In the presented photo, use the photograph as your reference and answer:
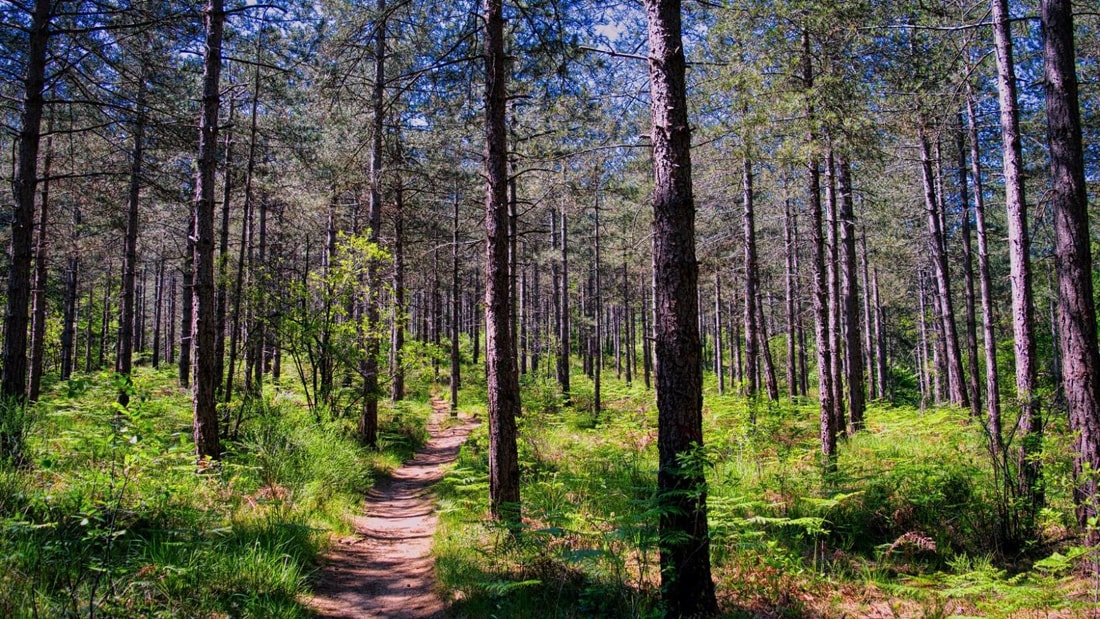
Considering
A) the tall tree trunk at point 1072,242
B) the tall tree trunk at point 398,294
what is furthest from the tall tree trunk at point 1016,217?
the tall tree trunk at point 398,294

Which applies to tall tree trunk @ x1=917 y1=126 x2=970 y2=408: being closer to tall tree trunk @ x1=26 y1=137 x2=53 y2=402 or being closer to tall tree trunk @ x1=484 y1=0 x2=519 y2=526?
tall tree trunk @ x1=484 y1=0 x2=519 y2=526

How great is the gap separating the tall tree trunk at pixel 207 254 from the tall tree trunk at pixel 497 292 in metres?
4.10

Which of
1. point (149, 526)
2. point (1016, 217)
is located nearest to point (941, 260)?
point (1016, 217)

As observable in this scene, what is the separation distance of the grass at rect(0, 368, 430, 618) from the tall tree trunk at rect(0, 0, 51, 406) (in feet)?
2.25

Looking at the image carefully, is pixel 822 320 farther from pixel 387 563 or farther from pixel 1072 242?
pixel 387 563

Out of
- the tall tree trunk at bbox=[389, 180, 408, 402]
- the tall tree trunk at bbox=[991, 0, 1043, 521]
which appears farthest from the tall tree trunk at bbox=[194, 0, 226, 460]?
the tall tree trunk at bbox=[991, 0, 1043, 521]

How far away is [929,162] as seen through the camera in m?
12.7

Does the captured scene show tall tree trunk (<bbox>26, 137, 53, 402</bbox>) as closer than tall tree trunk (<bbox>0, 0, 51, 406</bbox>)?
No

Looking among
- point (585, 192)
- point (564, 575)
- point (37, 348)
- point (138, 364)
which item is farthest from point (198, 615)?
point (138, 364)

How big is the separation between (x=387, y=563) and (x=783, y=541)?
174 inches

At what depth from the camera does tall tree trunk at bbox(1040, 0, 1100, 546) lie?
5.32 m

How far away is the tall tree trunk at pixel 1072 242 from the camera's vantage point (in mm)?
5316

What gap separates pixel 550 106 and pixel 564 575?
228 inches

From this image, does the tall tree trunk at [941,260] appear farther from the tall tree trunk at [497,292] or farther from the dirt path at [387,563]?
the dirt path at [387,563]
